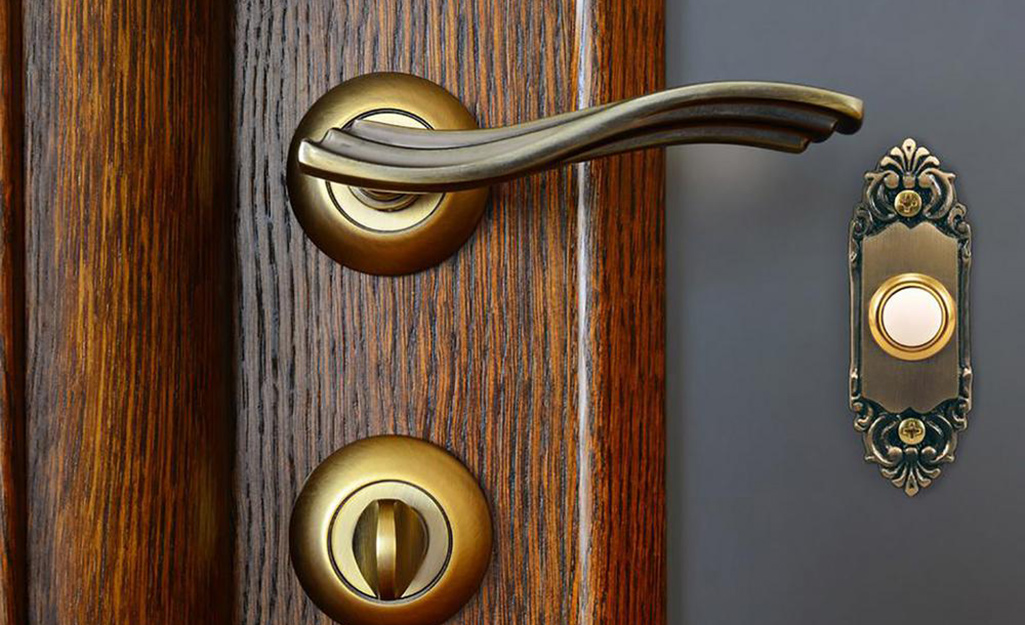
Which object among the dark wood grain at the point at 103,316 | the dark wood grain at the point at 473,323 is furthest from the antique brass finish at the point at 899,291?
the dark wood grain at the point at 103,316

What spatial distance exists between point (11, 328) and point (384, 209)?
0.14m

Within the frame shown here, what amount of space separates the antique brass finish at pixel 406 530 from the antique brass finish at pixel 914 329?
17 centimetres

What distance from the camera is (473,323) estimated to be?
329mm

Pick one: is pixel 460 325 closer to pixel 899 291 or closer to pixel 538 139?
pixel 538 139

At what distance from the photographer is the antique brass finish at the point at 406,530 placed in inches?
12.4

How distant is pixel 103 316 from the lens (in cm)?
29

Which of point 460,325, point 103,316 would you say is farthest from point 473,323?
point 103,316

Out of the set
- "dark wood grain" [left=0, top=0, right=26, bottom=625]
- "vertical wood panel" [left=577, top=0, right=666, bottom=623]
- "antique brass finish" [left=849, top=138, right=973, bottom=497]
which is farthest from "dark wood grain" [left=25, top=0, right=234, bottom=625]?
"antique brass finish" [left=849, top=138, right=973, bottom=497]

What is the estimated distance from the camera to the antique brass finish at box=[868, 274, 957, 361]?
1.15 ft

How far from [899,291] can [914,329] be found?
17 millimetres

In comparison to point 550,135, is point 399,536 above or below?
below

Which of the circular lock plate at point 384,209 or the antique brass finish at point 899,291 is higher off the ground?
the circular lock plate at point 384,209

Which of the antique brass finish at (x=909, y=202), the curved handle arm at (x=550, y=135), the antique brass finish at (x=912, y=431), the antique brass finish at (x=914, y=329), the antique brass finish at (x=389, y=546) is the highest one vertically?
the curved handle arm at (x=550, y=135)

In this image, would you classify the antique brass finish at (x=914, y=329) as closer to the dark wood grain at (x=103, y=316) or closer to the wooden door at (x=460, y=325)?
the wooden door at (x=460, y=325)
